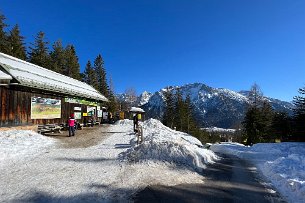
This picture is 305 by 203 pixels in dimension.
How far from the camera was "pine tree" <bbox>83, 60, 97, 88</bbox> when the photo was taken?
69.5m

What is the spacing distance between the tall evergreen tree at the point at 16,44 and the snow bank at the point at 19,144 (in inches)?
1600

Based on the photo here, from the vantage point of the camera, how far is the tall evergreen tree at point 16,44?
5347 centimetres

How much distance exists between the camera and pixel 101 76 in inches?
2869

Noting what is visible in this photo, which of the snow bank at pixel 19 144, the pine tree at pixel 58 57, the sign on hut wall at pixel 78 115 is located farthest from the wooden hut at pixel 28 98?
the pine tree at pixel 58 57

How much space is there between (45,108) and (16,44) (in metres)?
38.2

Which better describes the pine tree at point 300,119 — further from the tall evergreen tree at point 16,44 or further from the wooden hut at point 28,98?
the tall evergreen tree at point 16,44

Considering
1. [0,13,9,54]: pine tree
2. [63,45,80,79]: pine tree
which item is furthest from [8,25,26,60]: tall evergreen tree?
[63,45,80,79]: pine tree

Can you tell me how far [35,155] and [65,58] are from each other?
5727 cm

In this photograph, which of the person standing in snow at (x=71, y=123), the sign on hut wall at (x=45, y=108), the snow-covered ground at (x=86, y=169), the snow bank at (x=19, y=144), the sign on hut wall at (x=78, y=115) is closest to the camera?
the snow-covered ground at (x=86, y=169)

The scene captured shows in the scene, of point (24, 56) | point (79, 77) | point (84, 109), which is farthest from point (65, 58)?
point (84, 109)

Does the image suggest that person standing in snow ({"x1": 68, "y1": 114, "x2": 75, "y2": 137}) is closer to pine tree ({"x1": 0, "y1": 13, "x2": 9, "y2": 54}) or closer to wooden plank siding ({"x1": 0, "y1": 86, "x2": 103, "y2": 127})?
wooden plank siding ({"x1": 0, "y1": 86, "x2": 103, "y2": 127})

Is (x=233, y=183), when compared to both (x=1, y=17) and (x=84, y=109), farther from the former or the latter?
(x=1, y=17)

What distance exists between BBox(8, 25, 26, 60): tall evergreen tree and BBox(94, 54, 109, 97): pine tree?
20.5m

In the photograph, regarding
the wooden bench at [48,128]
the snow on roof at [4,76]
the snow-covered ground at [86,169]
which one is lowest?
the snow-covered ground at [86,169]
